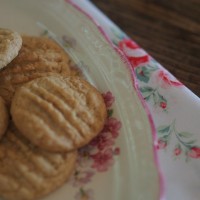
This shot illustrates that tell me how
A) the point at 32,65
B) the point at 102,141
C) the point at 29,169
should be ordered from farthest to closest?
the point at 32,65 → the point at 102,141 → the point at 29,169

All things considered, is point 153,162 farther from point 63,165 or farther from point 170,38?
point 170,38

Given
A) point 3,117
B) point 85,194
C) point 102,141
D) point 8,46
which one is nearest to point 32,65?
point 8,46

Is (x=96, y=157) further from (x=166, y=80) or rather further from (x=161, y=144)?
(x=166, y=80)

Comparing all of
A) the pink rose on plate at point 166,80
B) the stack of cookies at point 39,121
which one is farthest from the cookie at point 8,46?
the pink rose on plate at point 166,80

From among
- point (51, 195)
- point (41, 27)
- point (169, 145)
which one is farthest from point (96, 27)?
point (51, 195)

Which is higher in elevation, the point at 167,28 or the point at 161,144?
the point at 167,28

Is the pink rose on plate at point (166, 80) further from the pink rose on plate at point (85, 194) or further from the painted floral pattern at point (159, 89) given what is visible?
the pink rose on plate at point (85, 194)

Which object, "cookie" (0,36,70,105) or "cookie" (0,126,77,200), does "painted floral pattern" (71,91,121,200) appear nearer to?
"cookie" (0,126,77,200)

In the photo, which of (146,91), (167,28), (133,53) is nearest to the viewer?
(146,91)
